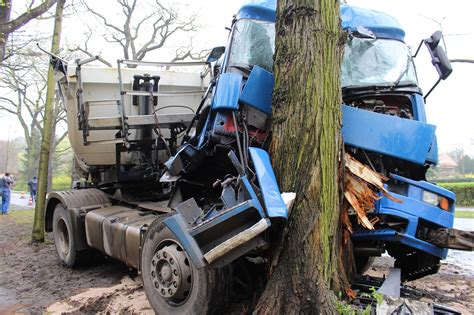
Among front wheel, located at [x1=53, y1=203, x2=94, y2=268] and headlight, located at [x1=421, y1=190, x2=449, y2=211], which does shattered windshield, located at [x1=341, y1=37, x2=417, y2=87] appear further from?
front wheel, located at [x1=53, y1=203, x2=94, y2=268]

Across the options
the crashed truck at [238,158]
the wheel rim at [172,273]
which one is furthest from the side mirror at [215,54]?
the wheel rim at [172,273]

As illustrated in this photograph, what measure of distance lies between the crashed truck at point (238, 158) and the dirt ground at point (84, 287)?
46 cm

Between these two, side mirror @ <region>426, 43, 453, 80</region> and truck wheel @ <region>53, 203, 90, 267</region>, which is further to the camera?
truck wheel @ <region>53, 203, 90, 267</region>

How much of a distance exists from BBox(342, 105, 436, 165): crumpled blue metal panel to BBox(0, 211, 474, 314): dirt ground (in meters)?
1.30

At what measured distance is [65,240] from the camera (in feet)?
24.1

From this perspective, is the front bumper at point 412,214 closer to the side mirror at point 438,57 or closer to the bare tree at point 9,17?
the side mirror at point 438,57

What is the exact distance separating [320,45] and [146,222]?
2.92m

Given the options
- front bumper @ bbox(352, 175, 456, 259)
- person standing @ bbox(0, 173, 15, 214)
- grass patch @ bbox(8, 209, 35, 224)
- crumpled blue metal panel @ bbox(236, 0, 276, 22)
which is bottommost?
grass patch @ bbox(8, 209, 35, 224)

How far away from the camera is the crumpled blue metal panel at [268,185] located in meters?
3.23

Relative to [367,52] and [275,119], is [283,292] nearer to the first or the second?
[275,119]

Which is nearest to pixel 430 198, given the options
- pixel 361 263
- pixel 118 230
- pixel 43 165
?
pixel 361 263

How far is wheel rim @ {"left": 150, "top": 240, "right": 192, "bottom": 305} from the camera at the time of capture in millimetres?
3859

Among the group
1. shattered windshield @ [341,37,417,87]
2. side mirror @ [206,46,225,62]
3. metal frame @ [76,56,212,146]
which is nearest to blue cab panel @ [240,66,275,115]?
shattered windshield @ [341,37,417,87]

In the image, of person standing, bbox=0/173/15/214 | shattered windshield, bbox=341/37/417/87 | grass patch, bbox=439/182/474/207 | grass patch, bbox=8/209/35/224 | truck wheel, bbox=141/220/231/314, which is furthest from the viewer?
grass patch, bbox=439/182/474/207
